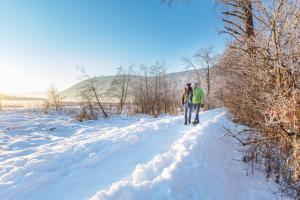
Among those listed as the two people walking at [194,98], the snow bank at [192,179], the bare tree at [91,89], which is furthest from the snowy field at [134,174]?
the bare tree at [91,89]

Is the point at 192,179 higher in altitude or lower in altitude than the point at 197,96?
lower

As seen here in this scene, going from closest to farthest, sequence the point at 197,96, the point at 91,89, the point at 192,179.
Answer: the point at 192,179 → the point at 197,96 → the point at 91,89

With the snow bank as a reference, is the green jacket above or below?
above

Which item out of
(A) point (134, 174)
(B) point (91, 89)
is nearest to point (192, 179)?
(A) point (134, 174)

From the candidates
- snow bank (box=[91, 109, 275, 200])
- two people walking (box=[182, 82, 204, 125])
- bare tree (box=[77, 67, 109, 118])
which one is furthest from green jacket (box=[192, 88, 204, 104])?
bare tree (box=[77, 67, 109, 118])

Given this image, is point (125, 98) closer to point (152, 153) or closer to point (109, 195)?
point (152, 153)

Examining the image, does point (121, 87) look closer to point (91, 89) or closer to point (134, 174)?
point (91, 89)

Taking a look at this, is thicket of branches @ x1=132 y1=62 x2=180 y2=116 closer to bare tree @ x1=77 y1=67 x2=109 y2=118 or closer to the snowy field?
bare tree @ x1=77 y1=67 x2=109 y2=118

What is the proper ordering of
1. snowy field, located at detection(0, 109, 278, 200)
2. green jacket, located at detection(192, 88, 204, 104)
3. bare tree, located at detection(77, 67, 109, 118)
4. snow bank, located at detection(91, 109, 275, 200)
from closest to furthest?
snow bank, located at detection(91, 109, 275, 200), snowy field, located at detection(0, 109, 278, 200), green jacket, located at detection(192, 88, 204, 104), bare tree, located at detection(77, 67, 109, 118)

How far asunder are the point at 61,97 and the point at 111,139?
31.5 metres

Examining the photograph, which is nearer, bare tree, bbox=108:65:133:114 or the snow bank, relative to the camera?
the snow bank

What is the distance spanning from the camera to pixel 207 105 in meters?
34.1

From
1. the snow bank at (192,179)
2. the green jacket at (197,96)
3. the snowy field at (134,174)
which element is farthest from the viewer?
the green jacket at (197,96)

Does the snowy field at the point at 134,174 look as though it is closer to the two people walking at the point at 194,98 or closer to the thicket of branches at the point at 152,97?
the two people walking at the point at 194,98
